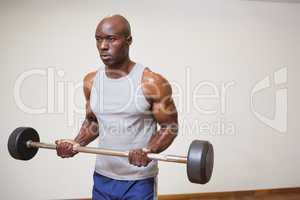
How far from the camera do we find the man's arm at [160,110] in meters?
1.18

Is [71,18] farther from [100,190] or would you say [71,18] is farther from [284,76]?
[284,76]

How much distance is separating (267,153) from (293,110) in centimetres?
50

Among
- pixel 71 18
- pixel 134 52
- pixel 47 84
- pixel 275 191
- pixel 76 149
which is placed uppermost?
pixel 71 18

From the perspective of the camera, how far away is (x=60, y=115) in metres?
2.59

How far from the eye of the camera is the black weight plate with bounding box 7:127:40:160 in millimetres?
1322

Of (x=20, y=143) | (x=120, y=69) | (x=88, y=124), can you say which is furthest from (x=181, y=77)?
(x=20, y=143)

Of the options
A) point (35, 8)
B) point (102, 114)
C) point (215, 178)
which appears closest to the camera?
point (102, 114)

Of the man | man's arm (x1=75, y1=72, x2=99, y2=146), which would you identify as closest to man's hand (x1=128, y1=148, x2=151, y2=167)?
the man

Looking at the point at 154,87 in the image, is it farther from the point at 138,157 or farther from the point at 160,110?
the point at 138,157

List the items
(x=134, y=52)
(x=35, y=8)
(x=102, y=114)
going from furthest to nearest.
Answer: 1. (x=134, y=52)
2. (x=35, y=8)
3. (x=102, y=114)

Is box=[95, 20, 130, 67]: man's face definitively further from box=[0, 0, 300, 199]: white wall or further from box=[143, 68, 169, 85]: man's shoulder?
box=[0, 0, 300, 199]: white wall

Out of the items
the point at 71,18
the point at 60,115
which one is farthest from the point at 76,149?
the point at 71,18

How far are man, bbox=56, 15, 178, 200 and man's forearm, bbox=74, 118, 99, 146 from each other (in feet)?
0.33

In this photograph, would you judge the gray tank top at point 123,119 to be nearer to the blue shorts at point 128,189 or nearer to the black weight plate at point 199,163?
the blue shorts at point 128,189
